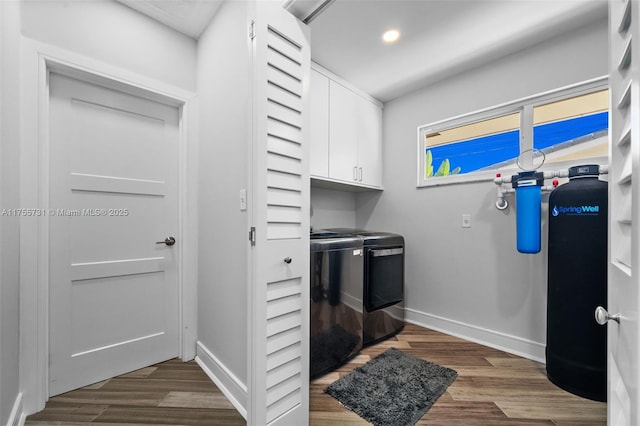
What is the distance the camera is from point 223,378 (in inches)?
65.7

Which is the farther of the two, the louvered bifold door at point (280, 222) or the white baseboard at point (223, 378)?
the white baseboard at point (223, 378)

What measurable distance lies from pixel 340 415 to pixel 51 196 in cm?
209

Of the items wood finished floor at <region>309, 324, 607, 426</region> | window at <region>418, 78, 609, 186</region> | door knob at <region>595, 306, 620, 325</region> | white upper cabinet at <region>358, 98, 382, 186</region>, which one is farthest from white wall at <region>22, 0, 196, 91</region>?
door knob at <region>595, 306, 620, 325</region>

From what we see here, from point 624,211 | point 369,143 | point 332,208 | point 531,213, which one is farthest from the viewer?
point 332,208

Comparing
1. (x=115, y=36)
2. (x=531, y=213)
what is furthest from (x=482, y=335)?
(x=115, y=36)

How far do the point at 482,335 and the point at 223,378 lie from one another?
6.95 feet

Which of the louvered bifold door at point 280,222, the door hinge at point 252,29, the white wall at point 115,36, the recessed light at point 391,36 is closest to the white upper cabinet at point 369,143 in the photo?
the recessed light at point 391,36

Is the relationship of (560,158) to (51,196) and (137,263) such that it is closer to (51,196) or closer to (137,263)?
(137,263)

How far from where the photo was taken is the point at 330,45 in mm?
2094

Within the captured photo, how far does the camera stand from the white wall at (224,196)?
1528 mm

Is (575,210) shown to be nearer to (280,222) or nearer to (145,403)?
(280,222)

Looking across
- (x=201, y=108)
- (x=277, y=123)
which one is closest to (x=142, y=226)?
(x=201, y=108)

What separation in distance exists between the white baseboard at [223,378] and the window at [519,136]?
7.62 ft

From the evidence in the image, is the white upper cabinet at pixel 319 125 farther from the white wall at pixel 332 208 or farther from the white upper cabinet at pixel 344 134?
the white wall at pixel 332 208
